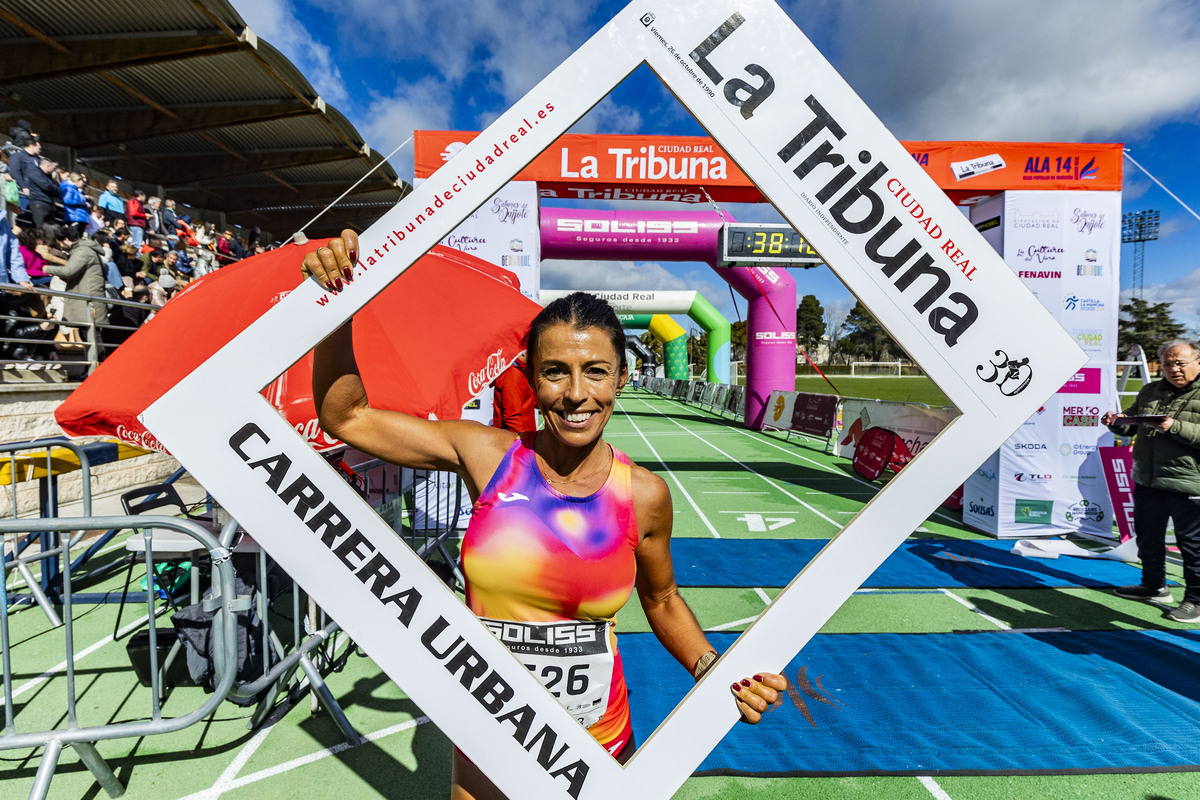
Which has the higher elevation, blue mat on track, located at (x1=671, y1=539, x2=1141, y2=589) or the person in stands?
the person in stands

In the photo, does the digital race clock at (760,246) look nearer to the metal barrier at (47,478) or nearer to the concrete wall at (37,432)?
the metal barrier at (47,478)

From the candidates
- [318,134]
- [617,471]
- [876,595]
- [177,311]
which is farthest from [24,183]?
[876,595]

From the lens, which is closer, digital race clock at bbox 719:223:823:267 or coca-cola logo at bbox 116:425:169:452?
A: coca-cola logo at bbox 116:425:169:452

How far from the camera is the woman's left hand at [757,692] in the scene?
113 centimetres

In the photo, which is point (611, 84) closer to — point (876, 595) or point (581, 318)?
point (581, 318)

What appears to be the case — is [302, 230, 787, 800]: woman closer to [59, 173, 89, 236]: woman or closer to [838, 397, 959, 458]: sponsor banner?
[838, 397, 959, 458]: sponsor banner

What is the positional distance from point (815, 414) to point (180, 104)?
1742 cm

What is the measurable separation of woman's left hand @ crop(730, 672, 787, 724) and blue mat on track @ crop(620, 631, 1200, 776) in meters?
2.15

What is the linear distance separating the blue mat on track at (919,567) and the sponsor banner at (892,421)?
5.66 feet

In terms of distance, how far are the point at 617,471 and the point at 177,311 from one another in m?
3.91

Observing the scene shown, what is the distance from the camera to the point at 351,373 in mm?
1408

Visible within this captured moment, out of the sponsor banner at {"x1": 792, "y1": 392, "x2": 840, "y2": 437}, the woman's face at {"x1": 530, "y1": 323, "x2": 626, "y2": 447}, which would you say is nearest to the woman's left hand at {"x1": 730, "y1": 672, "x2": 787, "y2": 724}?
the woman's face at {"x1": 530, "y1": 323, "x2": 626, "y2": 447}

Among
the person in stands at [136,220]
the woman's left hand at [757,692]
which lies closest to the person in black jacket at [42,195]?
the person in stands at [136,220]

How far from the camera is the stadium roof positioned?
944 centimetres
